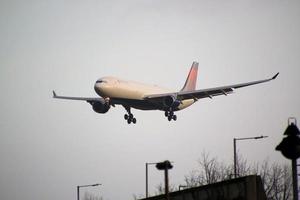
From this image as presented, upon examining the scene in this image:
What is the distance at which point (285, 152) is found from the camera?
2375 centimetres

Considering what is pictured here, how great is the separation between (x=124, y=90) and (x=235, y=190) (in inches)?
1730

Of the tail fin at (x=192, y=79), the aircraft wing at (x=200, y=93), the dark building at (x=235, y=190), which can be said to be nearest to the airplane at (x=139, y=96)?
the aircraft wing at (x=200, y=93)

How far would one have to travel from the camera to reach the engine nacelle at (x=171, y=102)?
87.2 metres

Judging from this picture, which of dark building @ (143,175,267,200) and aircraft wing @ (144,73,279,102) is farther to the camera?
aircraft wing @ (144,73,279,102)

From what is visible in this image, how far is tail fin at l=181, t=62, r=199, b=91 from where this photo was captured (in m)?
114

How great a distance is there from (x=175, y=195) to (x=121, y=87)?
41081mm

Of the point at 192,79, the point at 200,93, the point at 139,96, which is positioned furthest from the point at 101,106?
the point at 192,79

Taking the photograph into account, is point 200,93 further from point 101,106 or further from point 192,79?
point 192,79

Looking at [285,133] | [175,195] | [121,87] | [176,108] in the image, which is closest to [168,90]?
[176,108]

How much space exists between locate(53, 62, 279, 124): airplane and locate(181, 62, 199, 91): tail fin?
19246mm

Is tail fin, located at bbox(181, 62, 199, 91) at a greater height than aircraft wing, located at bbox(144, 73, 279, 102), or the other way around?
tail fin, located at bbox(181, 62, 199, 91)

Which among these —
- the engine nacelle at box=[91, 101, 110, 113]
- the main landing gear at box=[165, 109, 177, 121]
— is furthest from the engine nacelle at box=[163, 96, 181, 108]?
the engine nacelle at box=[91, 101, 110, 113]

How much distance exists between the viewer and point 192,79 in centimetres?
11762

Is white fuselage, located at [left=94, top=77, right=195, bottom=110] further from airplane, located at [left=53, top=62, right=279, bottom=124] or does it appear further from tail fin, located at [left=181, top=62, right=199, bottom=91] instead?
tail fin, located at [left=181, top=62, right=199, bottom=91]
